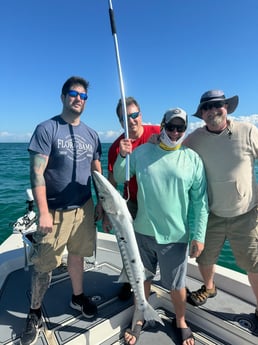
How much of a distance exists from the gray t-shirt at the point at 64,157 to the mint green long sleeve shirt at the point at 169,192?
48cm

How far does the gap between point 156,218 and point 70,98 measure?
1497 mm

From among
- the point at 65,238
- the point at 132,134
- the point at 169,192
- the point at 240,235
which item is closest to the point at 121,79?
the point at 132,134

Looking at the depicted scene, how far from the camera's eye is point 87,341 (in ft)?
9.12

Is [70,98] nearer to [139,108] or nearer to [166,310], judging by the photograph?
[139,108]

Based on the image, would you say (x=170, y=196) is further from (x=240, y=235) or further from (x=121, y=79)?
(x=121, y=79)

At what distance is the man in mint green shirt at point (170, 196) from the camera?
2.57 meters

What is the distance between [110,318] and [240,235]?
1695mm

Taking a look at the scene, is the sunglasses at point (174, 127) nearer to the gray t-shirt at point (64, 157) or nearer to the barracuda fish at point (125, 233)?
the barracuda fish at point (125, 233)

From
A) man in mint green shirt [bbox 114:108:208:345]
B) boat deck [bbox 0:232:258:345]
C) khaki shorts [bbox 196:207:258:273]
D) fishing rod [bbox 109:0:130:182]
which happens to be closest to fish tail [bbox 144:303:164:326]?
man in mint green shirt [bbox 114:108:208:345]

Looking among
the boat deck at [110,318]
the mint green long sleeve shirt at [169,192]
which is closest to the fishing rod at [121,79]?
the mint green long sleeve shirt at [169,192]

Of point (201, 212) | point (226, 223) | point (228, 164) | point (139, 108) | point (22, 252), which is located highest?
point (139, 108)

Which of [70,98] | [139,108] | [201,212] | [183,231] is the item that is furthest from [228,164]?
[70,98]

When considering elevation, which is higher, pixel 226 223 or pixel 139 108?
pixel 139 108

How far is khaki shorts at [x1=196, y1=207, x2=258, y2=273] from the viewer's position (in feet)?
9.57
